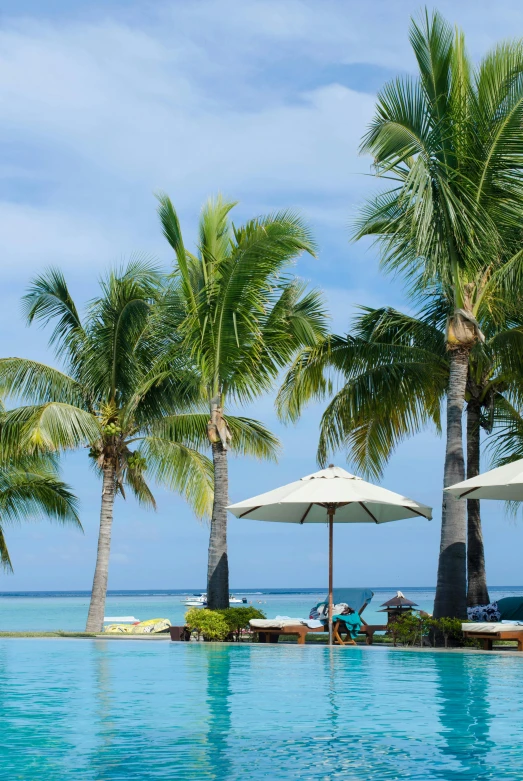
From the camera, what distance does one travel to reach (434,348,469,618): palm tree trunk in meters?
14.2

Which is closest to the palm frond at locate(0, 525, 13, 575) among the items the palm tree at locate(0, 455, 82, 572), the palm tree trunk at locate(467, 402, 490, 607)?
the palm tree at locate(0, 455, 82, 572)

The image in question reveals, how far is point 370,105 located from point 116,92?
419 centimetres

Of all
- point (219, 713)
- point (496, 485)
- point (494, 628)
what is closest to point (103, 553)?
point (494, 628)

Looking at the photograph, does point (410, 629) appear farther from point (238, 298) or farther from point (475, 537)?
point (238, 298)

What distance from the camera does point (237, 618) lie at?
15594mm

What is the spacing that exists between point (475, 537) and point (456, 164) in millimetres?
7745

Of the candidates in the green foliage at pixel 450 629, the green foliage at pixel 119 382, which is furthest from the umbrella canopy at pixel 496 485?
the green foliage at pixel 119 382

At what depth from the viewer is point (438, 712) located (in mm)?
8234

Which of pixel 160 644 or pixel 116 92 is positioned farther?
pixel 160 644

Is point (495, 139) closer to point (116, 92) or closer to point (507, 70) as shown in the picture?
point (507, 70)

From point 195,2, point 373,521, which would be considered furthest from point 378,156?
point 373,521

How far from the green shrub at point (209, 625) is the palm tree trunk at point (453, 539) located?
143 inches

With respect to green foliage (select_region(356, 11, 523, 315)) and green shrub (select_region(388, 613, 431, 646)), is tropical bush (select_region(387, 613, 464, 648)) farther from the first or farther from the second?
green foliage (select_region(356, 11, 523, 315))

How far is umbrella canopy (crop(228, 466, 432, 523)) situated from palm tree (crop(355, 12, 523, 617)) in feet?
3.56
